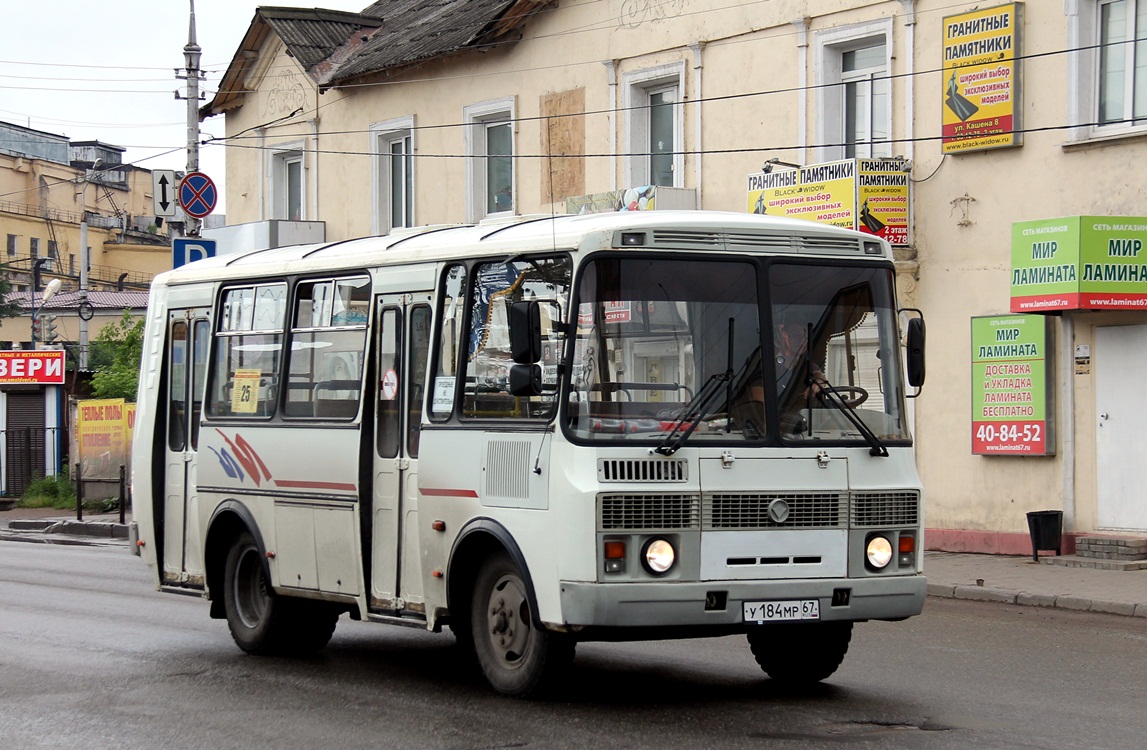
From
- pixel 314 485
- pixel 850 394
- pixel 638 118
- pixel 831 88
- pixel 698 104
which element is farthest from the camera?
pixel 638 118

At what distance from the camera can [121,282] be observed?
86812 millimetres

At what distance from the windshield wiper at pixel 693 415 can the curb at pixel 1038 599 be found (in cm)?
731

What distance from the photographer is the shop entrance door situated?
19031 mm

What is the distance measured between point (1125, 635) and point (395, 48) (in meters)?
21.3

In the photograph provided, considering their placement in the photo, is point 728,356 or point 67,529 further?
point 67,529

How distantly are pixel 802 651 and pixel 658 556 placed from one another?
165 centimetres

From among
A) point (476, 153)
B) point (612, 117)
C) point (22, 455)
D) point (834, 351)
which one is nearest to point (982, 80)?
point (612, 117)

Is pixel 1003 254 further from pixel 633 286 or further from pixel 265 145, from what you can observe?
pixel 265 145

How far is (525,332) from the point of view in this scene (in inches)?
351

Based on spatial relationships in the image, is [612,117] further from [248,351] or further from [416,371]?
[416,371]

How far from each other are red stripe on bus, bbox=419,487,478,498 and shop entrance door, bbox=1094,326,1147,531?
37.2ft

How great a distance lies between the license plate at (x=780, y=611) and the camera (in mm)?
9008

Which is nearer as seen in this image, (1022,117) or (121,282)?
(1022,117)

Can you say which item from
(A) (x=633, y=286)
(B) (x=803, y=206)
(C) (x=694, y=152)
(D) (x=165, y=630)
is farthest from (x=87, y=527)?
(A) (x=633, y=286)
